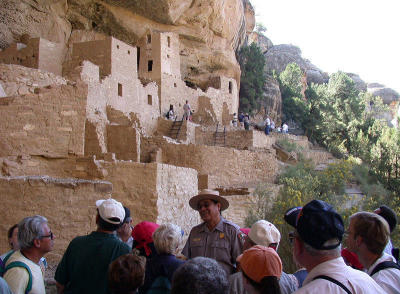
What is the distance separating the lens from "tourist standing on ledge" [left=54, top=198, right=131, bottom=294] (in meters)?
3.62

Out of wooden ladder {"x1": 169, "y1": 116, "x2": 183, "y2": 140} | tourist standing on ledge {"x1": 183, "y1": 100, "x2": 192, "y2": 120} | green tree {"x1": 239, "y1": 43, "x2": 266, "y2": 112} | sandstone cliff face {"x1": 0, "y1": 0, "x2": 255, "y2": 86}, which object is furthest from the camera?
green tree {"x1": 239, "y1": 43, "x2": 266, "y2": 112}

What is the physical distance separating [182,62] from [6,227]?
71.1 feet

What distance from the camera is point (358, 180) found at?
20.2 m

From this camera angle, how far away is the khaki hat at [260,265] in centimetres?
285

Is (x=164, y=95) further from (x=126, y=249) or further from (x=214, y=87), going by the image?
(x=126, y=249)

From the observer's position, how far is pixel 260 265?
2875 mm

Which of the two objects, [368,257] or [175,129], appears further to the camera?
[175,129]

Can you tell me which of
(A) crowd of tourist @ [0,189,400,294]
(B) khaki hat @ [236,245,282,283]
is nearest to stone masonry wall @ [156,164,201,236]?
(A) crowd of tourist @ [0,189,400,294]

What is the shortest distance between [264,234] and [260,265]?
1108 millimetres

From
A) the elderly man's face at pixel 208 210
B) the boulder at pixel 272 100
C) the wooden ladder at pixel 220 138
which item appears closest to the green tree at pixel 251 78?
the boulder at pixel 272 100

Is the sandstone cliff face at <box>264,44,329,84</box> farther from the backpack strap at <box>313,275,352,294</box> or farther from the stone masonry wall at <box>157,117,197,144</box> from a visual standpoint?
the backpack strap at <box>313,275,352,294</box>

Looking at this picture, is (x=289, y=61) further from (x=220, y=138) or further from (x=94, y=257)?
(x=94, y=257)

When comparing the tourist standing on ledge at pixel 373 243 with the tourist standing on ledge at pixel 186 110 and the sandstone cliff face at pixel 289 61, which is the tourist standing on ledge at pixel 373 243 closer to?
the tourist standing on ledge at pixel 186 110

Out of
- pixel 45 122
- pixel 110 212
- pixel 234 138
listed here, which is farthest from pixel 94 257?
pixel 234 138
